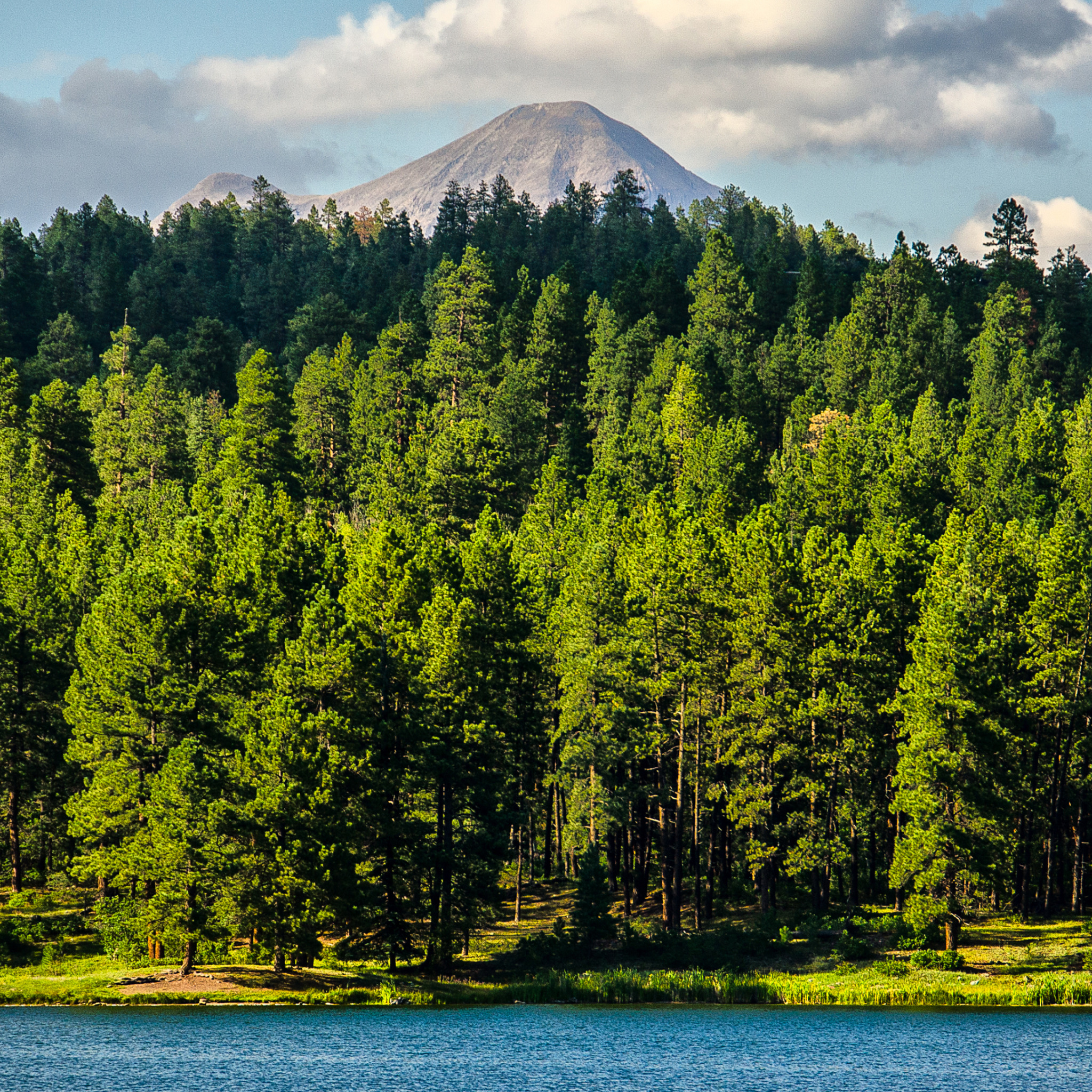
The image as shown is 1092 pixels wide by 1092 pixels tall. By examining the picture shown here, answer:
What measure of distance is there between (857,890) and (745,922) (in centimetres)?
1005

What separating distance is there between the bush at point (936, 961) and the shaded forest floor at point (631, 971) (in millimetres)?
217

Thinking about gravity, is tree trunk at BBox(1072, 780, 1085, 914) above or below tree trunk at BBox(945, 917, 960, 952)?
above

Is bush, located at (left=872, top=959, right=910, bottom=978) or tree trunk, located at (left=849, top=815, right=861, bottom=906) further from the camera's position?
tree trunk, located at (left=849, top=815, right=861, bottom=906)

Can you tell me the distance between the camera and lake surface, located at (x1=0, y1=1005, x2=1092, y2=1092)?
3662 centimetres

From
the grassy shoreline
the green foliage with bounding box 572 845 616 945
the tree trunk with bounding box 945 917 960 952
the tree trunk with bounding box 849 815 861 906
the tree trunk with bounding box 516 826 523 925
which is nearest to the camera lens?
the grassy shoreline

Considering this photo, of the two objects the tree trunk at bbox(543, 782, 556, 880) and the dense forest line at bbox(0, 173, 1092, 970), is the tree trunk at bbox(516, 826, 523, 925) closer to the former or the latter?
the dense forest line at bbox(0, 173, 1092, 970)

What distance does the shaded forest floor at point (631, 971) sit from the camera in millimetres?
49125

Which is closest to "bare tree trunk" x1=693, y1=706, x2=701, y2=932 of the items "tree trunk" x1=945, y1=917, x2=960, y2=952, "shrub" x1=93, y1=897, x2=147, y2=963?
"tree trunk" x1=945, y1=917, x2=960, y2=952

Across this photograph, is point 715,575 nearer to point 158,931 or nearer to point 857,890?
point 857,890

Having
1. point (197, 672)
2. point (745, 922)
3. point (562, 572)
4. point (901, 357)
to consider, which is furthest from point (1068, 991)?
point (901, 357)

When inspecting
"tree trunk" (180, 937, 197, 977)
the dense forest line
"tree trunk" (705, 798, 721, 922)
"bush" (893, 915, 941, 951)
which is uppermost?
the dense forest line

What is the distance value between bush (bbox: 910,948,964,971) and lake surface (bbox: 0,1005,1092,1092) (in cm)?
411

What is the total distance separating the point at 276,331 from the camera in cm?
18250

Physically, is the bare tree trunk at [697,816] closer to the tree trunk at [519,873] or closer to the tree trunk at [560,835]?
the tree trunk at [519,873]
